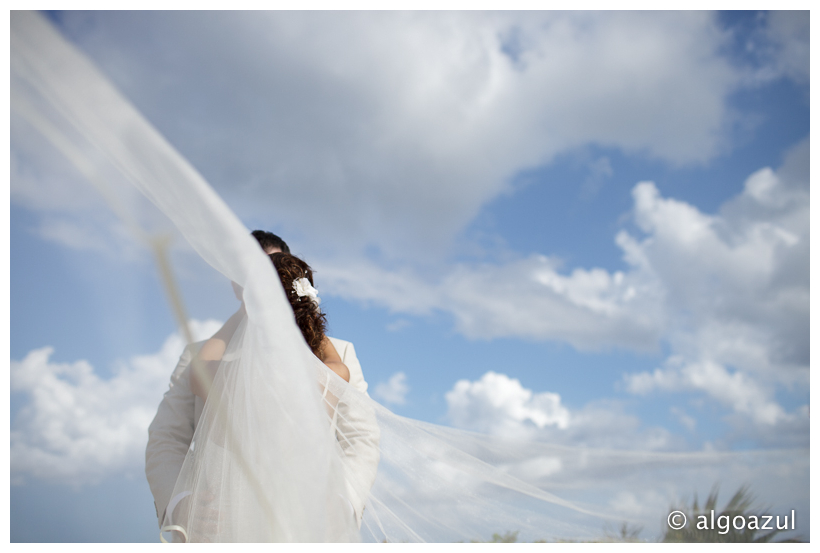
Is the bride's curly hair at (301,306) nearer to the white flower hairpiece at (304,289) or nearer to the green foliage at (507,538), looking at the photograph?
the white flower hairpiece at (304,289)

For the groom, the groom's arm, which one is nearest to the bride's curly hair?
the groom

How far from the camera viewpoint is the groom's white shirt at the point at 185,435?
6.86ft

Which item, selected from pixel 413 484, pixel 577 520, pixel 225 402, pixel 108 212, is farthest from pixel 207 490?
pixel 577 520

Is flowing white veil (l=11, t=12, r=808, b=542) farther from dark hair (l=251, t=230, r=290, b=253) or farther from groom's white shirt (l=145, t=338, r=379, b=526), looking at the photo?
dark hair (l=251, t=230, r=290, b=253)

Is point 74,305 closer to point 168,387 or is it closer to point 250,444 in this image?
point 168,387

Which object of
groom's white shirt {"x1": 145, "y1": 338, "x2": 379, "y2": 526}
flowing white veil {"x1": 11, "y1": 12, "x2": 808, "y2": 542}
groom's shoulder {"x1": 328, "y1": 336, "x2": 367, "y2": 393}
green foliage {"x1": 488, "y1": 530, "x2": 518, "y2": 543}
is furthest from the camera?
groom's shoulder {"x1": 328, "y1": 336, "x2": 367, "y2": 393}

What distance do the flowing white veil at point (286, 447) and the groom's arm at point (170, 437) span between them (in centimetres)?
35

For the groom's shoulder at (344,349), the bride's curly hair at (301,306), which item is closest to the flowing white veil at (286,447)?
the bride's curly hair at (301,306)

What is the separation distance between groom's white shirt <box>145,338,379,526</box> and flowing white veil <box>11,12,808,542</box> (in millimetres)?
12

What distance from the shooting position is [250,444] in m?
1.77

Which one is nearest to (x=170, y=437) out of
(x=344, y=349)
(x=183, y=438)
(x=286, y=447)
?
(x=183, y=438)

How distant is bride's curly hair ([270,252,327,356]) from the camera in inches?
91.0

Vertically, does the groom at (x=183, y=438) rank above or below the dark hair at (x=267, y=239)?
below

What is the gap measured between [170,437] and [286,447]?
1.20 metres
